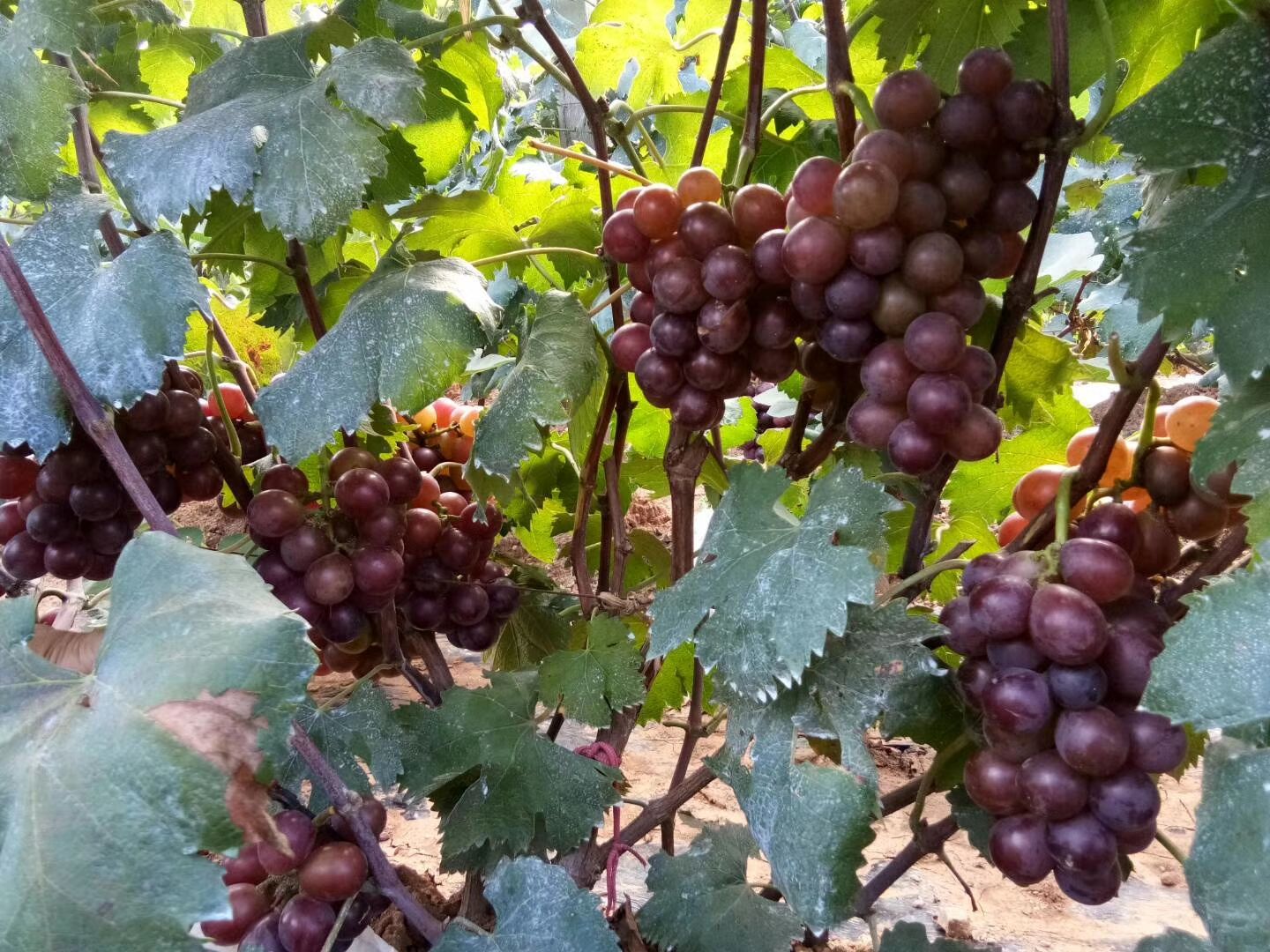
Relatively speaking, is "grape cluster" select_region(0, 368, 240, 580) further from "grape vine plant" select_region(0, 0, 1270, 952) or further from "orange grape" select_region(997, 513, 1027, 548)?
"orange grape" select_region(997, 513, 1027, 548)

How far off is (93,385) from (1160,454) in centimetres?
70

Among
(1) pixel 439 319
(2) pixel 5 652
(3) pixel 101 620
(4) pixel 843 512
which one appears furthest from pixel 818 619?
(3) pixel 101 620

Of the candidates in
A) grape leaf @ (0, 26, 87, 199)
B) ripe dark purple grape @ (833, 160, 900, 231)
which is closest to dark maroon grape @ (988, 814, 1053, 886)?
ripe dark purple grape @ (833, 160, 900, 231)

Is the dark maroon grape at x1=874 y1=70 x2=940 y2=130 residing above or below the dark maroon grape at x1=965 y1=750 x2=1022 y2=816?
above

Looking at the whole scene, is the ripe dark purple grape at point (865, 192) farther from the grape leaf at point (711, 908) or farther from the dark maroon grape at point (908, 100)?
the grape leaf at point (711, 908)

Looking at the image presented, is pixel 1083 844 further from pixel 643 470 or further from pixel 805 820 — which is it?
pixel 643 470

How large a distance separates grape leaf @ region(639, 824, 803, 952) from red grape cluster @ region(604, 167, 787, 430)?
43 cm

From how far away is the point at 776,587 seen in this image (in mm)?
537

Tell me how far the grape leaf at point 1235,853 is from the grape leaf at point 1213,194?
0.20 metres

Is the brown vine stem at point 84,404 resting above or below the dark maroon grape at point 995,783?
above

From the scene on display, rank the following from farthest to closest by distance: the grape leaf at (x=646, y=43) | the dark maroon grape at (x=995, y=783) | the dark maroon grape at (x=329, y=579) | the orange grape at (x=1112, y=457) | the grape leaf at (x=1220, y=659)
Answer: the grape leaf at (x=646, y=43) → the dark maroon grape at (x=329, y=579) → the orange grape at (x=1112, y=457) → the dark maroon grape at (x=995, y=783) → the grape leaf at (x=1220, y=659)

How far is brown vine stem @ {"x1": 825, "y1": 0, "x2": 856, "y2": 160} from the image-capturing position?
0.57m

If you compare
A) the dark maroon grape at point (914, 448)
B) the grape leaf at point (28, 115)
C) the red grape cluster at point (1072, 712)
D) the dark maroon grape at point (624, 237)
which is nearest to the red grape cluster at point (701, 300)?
the dark maroon grape at point (624, 237)

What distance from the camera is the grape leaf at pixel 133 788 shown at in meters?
0.42
